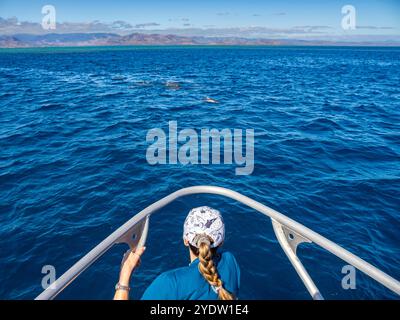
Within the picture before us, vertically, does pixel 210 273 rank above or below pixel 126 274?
above

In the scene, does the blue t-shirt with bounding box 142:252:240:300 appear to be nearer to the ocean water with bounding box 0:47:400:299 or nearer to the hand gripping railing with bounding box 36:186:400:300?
the hand gripping railing with bounding box 36:186:400:300

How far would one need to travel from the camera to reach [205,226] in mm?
3043

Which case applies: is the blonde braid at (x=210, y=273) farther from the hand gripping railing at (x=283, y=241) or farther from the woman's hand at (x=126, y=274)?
the hand gripping railing at (x=283, y=241)

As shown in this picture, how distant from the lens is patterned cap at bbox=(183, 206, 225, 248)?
303 centimetres

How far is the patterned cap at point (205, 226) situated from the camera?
3.03 m

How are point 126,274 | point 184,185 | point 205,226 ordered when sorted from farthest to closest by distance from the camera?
point 184,185 < point 126,274 < point 205,226

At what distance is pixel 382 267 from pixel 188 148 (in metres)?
9.76

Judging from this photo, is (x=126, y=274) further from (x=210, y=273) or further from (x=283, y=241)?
(x=283, y=241)

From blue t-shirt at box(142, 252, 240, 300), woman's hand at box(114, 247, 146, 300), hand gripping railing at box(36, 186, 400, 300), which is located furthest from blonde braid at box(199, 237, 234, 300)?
hand gripping railing at box(36, 186, 400, 300)

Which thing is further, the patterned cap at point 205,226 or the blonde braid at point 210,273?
the patterned cap at point 205,226

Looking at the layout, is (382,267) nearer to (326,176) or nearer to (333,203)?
(333,203)

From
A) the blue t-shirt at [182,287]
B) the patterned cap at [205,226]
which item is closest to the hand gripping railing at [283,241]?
the blue t-shirt at [182,287]

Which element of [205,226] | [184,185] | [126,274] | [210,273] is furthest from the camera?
[184,185]

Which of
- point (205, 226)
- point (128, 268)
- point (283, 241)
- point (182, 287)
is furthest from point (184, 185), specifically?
point (182, 287)
